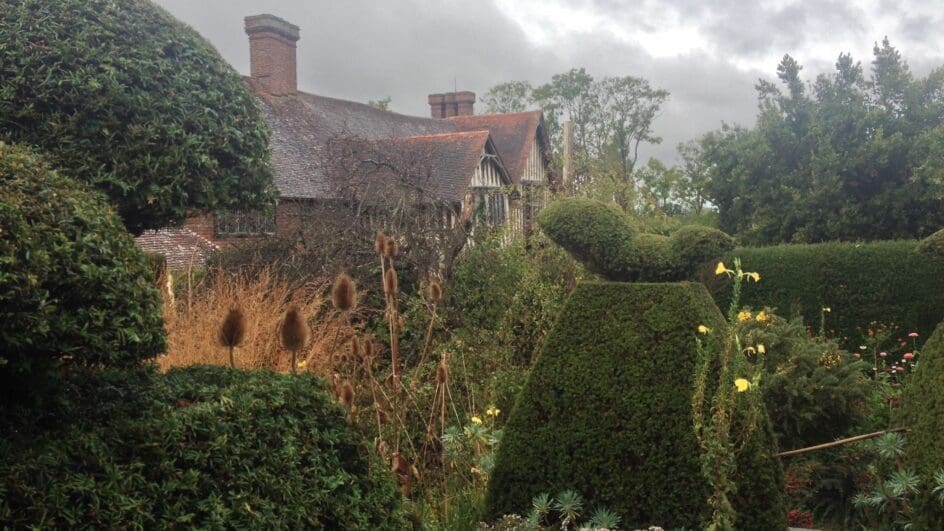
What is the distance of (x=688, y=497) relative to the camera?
4086mm

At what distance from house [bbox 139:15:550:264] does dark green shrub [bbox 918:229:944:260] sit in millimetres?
3634

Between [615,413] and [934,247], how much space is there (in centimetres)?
210

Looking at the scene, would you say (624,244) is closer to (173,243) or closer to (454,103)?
(173,243)

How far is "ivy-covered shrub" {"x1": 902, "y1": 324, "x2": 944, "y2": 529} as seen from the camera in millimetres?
3904

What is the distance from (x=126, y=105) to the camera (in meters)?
3.36

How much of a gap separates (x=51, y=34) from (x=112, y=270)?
149cm

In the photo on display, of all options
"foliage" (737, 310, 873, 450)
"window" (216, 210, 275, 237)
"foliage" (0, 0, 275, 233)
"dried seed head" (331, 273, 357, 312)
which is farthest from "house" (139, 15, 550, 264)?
"foliage" (737, 310, 873, 450)

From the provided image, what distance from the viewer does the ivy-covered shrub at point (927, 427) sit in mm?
3904

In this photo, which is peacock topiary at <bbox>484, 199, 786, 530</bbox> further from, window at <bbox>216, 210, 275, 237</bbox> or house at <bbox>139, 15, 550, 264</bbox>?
window at <bbox>216, 210, 275, 237</bbox>

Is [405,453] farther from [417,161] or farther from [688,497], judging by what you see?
[417,161]

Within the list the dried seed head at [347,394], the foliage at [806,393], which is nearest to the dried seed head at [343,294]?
the dried seed head at [347,394]

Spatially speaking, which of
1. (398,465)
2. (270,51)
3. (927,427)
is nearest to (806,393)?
(927,427)

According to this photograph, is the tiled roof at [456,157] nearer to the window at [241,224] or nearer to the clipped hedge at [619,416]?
the window at [241,224]

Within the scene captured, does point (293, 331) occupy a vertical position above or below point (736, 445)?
above
